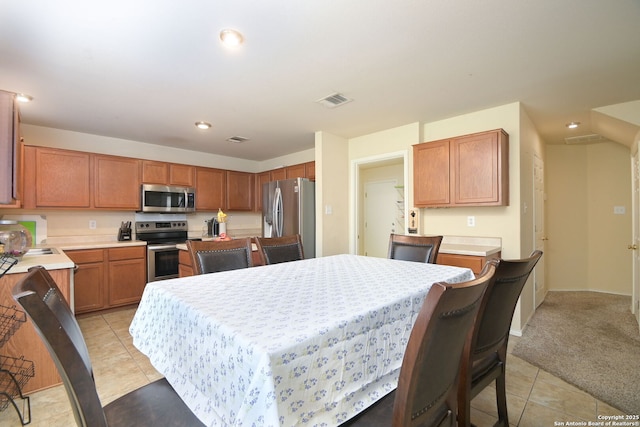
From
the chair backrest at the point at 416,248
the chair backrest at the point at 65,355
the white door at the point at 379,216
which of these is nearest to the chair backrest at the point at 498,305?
the chair backrest at the point at 416,248

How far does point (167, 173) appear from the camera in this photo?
444 centimetres

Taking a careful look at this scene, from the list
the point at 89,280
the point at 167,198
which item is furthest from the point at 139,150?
the point at 89,280

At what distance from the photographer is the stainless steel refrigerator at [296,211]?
4.09 meters

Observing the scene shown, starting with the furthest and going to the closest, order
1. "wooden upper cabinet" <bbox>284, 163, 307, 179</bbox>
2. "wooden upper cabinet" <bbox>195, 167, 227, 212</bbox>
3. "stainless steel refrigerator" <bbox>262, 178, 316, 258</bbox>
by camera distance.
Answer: "wooden upper cabinet" <bbox>195, 167, 227, 212</bbox> → "wooden upper cabinet" <bbox>284, 163, 307, 179</bbox> → "stainless steel refrigerator" <bbox>262, 178, 316, 258</bbox>

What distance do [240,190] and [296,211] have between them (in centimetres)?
167

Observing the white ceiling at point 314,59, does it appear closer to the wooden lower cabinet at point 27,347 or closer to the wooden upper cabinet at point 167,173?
the wooden upper cabinet at point 167,173

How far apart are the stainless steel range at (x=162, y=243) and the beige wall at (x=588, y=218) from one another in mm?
5829

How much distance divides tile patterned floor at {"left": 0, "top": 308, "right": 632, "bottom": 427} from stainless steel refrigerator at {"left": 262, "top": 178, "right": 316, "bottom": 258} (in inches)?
87.7

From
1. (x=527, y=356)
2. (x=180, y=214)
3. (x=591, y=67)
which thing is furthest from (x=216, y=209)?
(x=591, y=67)

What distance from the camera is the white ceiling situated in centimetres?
164

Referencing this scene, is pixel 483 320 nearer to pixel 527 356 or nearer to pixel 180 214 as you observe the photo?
pixel 527 356

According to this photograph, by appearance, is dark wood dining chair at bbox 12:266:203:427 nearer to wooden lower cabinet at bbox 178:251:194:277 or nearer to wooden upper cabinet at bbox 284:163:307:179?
wooden lower cabinet at bbox 178:251:194:277

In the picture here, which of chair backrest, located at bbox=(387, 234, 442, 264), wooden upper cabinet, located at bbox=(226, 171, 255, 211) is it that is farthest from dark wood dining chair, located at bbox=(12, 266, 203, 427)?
wooden upper cabinet, located at bbox=(226, 171, 255, 211)

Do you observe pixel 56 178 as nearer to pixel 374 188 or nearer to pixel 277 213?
pixel 277 213
